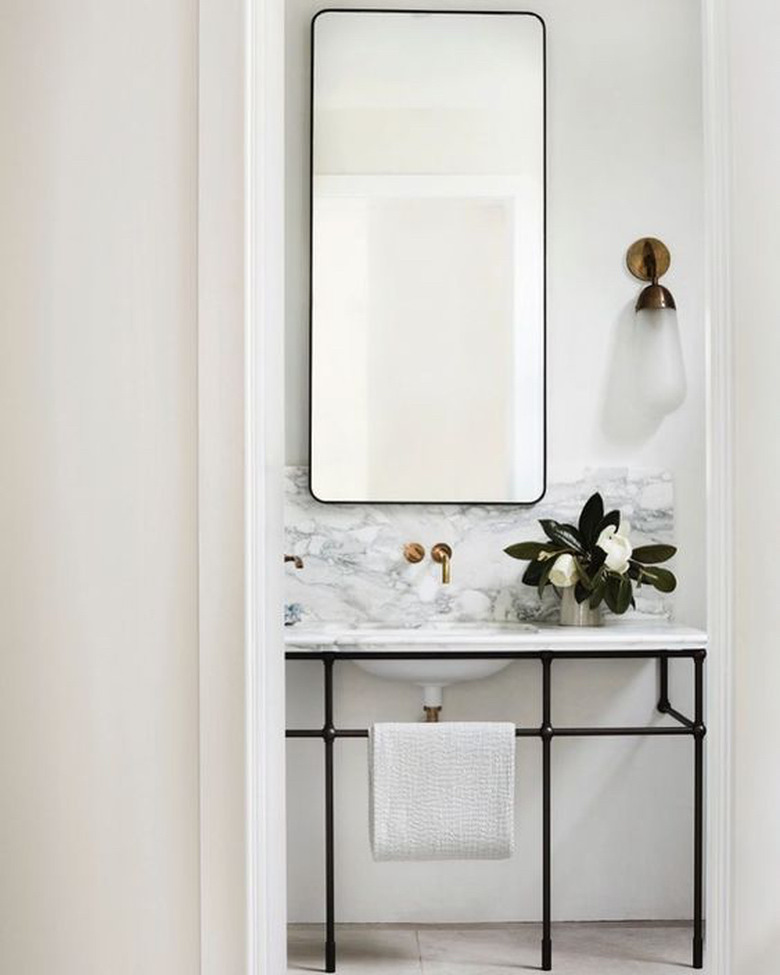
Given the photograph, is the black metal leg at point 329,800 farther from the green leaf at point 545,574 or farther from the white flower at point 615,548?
the white flower at point 615,548

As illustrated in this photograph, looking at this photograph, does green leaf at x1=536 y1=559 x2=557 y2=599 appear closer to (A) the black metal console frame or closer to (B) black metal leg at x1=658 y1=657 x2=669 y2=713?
(A) the black metal console frame

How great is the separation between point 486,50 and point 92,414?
6.61 ft

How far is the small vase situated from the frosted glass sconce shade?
606 millimetres

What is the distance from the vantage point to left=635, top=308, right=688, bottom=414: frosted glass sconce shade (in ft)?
10.7

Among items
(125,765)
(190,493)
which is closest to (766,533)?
(190,493)

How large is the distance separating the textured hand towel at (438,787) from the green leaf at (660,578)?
57 centimetres

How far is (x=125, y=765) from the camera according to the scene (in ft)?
5.57

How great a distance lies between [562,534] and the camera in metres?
3.10

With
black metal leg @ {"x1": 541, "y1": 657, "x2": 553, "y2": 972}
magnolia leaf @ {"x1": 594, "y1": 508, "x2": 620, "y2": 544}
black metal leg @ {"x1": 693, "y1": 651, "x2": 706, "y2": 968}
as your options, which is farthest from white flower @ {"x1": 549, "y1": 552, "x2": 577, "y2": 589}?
black metal leg @ {"x1": 693, "y1": 651, "x2": 706, "y2": 968}

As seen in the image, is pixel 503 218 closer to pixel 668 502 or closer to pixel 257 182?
pixel 668 502

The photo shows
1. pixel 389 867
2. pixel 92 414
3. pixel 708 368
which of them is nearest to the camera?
pixel 92 414

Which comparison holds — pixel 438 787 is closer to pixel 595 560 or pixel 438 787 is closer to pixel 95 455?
pixel 595 560

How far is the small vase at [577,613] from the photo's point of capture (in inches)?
121

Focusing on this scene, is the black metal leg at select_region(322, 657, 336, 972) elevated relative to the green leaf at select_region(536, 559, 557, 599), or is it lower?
lower
